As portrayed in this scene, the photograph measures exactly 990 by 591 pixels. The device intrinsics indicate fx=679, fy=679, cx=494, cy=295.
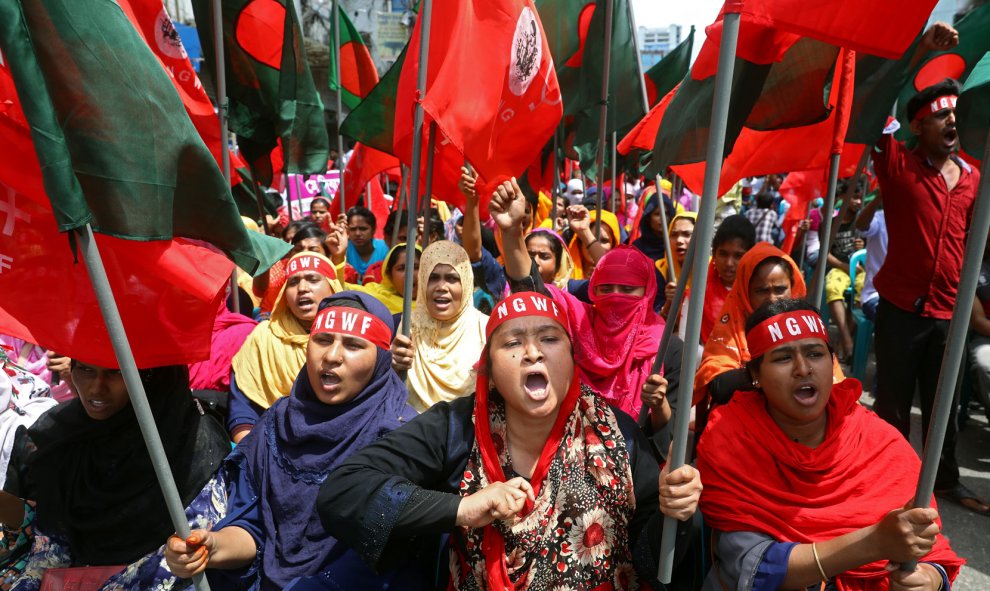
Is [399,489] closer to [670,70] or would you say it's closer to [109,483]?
[109,483]

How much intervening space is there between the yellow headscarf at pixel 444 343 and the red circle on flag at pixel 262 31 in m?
2.53

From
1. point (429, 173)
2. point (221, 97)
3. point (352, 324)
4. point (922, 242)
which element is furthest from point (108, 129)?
point (922, 242)

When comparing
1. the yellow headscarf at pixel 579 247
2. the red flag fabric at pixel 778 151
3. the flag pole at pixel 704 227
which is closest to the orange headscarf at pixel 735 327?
the red flag fabric at pixel 778 151

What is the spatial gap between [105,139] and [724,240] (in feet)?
10.7

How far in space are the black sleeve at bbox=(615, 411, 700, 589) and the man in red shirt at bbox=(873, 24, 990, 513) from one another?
7.23 ft

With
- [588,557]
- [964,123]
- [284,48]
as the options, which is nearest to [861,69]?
[964,123]

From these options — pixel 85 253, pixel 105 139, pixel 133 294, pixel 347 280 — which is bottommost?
pixel 347 280

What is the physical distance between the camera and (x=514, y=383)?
6.45 feet

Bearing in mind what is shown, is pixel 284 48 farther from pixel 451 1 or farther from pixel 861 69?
pixel 861 69

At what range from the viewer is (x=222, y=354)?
12.3ft

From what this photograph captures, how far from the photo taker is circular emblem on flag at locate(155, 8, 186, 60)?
3.51m

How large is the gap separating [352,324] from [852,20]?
72.2 inches

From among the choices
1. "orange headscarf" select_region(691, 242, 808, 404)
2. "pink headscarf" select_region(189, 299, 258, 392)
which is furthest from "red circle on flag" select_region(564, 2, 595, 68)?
"pink headscarf" select_region(189, 299, 258, 392)

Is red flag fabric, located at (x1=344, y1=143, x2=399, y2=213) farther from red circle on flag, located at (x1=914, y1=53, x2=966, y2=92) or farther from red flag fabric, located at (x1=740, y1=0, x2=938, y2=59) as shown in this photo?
red flag fabric, located at (x1=740, y1=0, x2=938, y2=59)
